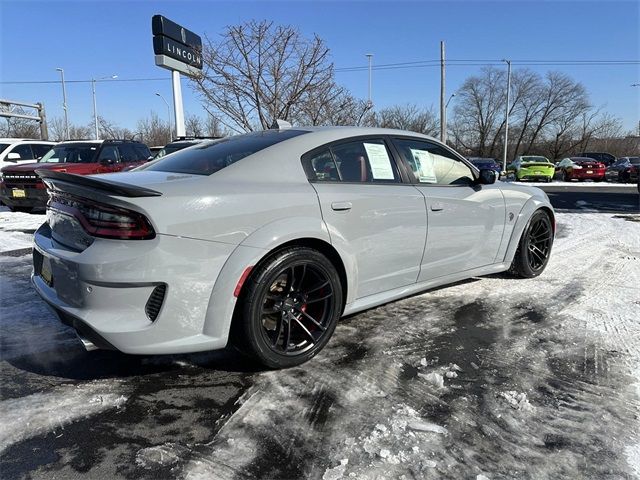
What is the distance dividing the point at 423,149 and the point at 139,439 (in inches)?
116

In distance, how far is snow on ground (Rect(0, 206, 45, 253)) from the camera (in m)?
6.71

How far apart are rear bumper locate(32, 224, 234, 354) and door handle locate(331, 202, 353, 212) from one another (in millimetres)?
770

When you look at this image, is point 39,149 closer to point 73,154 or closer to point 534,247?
point 73,154

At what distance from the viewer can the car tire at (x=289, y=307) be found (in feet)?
8.75

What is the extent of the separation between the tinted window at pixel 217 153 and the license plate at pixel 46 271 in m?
0.91

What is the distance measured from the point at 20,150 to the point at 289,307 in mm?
13078

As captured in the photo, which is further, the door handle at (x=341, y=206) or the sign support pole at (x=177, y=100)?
the sign support pole at (x=177, y=100)

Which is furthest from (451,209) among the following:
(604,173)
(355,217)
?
(604,173)

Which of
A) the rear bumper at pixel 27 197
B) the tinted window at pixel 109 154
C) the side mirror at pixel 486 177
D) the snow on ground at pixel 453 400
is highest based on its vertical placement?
the tinted window at pixel 109 154

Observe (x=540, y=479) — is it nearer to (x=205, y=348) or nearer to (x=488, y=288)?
(x=205, y=348)

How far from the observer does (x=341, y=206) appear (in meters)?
3.02

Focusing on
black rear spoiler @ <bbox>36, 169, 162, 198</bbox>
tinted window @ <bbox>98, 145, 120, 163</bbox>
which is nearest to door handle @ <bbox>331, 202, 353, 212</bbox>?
black rear spoiler @ <bbox>36, 169, 162, 198</bbox>

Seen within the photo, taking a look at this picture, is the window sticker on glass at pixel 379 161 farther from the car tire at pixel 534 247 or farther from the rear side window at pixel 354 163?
the car tire at pixel 534 247

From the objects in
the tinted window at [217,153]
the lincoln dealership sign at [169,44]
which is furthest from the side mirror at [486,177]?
the lincoln dealership sign at [169,44]
